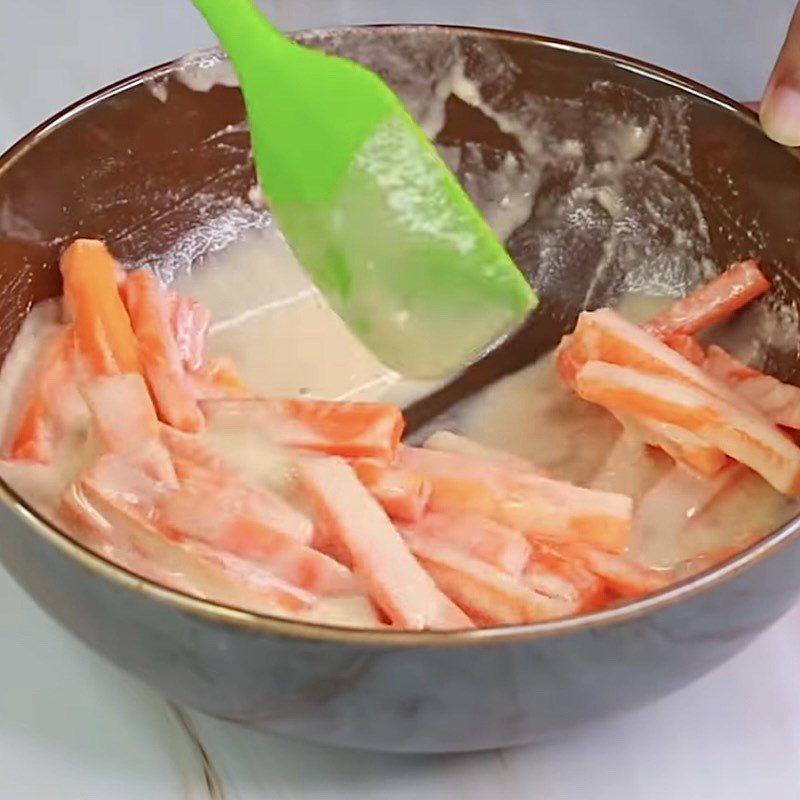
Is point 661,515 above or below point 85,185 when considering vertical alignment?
below

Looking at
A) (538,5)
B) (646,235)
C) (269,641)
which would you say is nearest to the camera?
(269,641)

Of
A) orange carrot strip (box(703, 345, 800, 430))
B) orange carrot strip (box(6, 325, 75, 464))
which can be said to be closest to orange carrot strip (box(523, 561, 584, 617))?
orange carrot strip (box(703, 345, 800, 430))

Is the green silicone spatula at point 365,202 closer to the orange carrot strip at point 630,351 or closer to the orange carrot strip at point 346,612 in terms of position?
the orange carrot strip at point 630,351

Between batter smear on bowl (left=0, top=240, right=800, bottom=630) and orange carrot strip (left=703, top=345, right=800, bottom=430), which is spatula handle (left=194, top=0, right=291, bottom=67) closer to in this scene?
batter smear on bowl (left=0, top=240, right=800, bottom=630)

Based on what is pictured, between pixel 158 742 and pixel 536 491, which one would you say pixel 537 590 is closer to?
pixel 536 491

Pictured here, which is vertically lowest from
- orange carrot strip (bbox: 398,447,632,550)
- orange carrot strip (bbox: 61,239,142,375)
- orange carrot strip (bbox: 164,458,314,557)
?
orange carrot strip (bbox: 398,447,632,550)

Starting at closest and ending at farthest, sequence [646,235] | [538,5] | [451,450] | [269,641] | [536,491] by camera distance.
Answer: [269,641]
[536,491]
[451,450]
[646,235]
[538,5]

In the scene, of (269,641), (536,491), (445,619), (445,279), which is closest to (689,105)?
(445,279)
